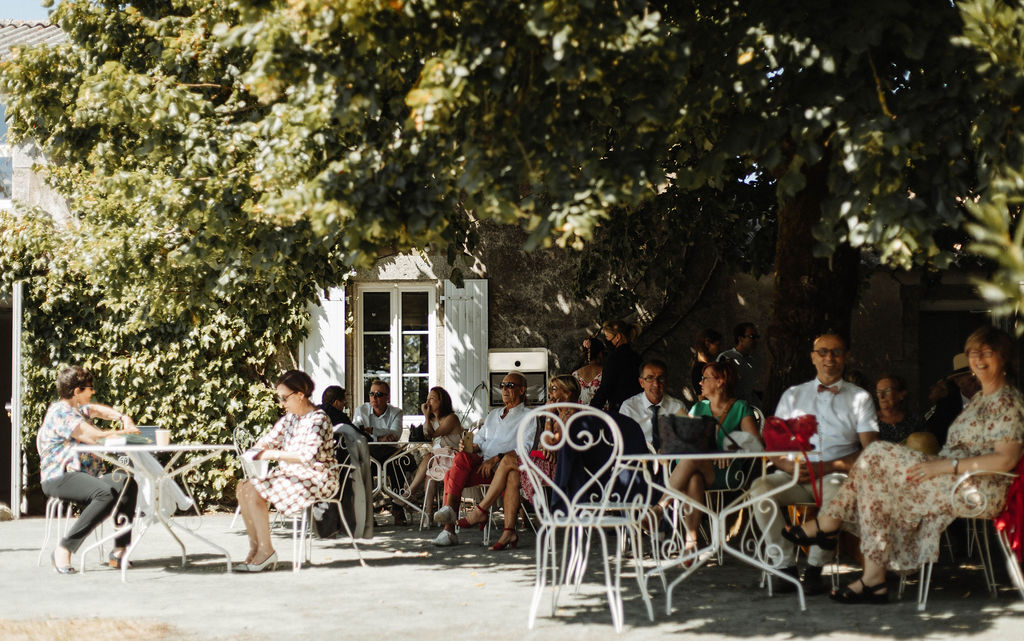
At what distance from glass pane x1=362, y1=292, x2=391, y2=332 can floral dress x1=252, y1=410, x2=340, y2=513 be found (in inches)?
184

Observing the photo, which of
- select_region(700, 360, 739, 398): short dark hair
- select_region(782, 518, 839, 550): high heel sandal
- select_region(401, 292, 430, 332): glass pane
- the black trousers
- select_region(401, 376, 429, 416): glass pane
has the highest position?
select_region(401, 292, 430, 332): glass pane

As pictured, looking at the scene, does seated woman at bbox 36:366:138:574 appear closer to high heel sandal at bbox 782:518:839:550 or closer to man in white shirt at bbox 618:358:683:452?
man in white shirt at bbox 618:358:683:452

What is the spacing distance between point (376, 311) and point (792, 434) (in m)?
6.78

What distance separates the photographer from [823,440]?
6.37 meters

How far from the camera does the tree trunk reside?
26.5 ft

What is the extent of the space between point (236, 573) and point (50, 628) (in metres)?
1.93

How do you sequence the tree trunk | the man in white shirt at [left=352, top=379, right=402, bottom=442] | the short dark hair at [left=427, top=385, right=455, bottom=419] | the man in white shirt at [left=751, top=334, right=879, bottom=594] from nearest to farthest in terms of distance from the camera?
the man in white shirt at [left=751, top=334, right=879, bottom=594], the tree trunk, the short dark hair at [left=427, top=385, right=455, bottom=419], the man in white shirt at [left=352, top=379, right=402, bottom=442]

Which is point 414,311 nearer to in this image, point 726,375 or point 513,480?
point 513,480

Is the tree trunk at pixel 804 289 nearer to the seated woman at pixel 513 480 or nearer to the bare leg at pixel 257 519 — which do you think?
the seated woman at pixel 513 480

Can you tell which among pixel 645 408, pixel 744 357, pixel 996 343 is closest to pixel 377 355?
pixel 744 357

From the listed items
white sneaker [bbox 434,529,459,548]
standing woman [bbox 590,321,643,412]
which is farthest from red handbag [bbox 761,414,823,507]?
white sneaker [bbox 434,529,459,548]

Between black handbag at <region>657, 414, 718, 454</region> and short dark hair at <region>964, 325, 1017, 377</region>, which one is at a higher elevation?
Result: short dark hair at <region>964, 325, 1017, 377</region>

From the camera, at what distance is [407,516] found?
11.0 metres

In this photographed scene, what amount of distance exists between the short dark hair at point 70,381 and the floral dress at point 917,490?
4843mm
